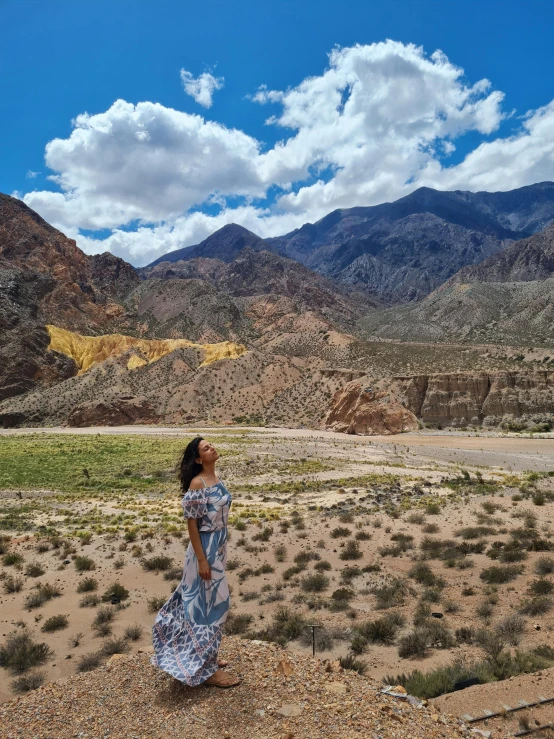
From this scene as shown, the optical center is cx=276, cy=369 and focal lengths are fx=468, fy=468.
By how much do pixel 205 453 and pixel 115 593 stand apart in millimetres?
6640

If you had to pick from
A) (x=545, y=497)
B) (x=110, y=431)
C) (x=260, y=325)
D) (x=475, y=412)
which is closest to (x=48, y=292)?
(x=260, y=325)

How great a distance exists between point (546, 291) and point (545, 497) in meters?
109

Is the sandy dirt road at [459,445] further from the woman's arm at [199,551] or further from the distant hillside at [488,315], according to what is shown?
the distant hillside at [488,315]

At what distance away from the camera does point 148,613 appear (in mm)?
8734

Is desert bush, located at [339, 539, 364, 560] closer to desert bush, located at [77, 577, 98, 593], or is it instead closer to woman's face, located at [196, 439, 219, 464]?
desert bush, located at [77, 577, 98, 593]

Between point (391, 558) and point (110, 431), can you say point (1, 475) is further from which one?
point (110, 431)

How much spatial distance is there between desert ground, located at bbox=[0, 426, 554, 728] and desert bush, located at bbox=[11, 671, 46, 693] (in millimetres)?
26

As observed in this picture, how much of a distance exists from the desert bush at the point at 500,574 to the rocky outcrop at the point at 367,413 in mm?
39793

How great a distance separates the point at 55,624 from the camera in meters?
8.29

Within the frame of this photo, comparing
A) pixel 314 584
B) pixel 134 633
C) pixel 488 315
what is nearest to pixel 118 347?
pixel 488 315

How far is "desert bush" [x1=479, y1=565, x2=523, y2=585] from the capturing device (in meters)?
9.34

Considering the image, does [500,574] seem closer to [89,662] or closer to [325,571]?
[325,571]

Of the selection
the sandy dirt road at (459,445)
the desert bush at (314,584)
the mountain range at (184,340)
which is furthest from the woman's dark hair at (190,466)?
the mountain range at (184,340)

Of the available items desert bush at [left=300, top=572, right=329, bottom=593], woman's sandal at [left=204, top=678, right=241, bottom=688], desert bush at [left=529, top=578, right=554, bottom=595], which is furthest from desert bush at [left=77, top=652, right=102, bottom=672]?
desert bush at [left=529, top=578, right=554, bottom=595]
